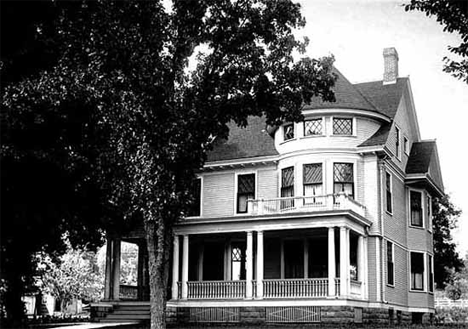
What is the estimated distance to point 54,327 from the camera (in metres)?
25.1

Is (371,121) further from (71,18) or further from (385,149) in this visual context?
(71,18)

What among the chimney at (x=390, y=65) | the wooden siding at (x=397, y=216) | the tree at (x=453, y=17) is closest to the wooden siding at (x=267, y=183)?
the wooden siding at (x=397, y=216)

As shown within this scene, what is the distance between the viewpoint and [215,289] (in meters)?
27.3

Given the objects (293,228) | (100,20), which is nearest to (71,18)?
(100,20)

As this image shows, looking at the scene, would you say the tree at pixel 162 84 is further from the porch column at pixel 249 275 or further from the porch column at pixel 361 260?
the porch column at pixel 361 260

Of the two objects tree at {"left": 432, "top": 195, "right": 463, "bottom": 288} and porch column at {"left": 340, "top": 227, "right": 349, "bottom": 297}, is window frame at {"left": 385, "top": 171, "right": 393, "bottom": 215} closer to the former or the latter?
porch column at {"left": 340, "top": 227, "right": 349, "bottom": 297}

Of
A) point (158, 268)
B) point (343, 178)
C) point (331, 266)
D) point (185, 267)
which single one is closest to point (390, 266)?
point (343, 178)

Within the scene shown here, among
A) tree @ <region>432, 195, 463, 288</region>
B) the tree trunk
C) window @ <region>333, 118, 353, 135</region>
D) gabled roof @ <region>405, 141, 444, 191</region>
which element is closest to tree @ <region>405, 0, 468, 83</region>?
the tree trunk

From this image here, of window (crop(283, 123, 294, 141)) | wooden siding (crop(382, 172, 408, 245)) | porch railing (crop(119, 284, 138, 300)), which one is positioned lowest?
porch railing (crop(119, 284, 138, 300))

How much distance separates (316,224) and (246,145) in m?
6.48

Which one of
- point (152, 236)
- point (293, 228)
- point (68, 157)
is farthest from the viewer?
point (293, 228)

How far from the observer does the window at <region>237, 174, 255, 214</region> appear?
29.5 meters

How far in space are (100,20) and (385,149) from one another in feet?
46.1

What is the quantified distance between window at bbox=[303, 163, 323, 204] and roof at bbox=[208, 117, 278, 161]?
6.63 feet
